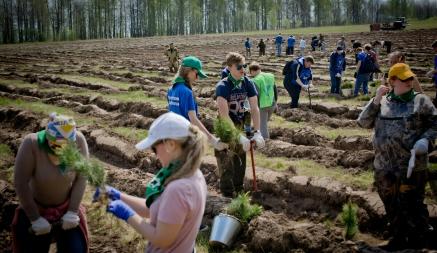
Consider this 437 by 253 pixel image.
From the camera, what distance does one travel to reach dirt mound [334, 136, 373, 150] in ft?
29.1

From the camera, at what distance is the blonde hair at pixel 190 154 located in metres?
2.64

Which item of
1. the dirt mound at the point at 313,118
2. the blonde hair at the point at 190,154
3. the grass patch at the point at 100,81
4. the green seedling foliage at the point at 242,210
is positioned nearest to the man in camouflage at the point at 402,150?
the green seedling foliage at the point at 242,210

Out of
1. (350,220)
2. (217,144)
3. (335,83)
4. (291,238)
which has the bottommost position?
(291,238)

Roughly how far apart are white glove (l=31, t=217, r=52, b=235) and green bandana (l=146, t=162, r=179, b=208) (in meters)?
1.32

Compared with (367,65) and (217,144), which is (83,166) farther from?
(367,65)

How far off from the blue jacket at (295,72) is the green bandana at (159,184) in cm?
989

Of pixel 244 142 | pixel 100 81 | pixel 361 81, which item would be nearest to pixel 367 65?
pixel 361 81

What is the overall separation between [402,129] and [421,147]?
345mm

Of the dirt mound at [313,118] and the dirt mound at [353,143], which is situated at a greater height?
the dirt mound at [313,118]

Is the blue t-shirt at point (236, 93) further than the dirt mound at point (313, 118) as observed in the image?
No

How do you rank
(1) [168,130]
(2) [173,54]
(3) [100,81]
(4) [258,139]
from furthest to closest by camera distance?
(2) [173,54], (3) [100,81], (4) [258,139], (1) [168,130]

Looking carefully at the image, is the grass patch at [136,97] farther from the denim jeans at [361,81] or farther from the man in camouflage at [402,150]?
the man in camouflage at [402,150]

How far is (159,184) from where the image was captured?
2770 mm

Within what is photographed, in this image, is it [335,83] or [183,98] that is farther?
[335,83]
